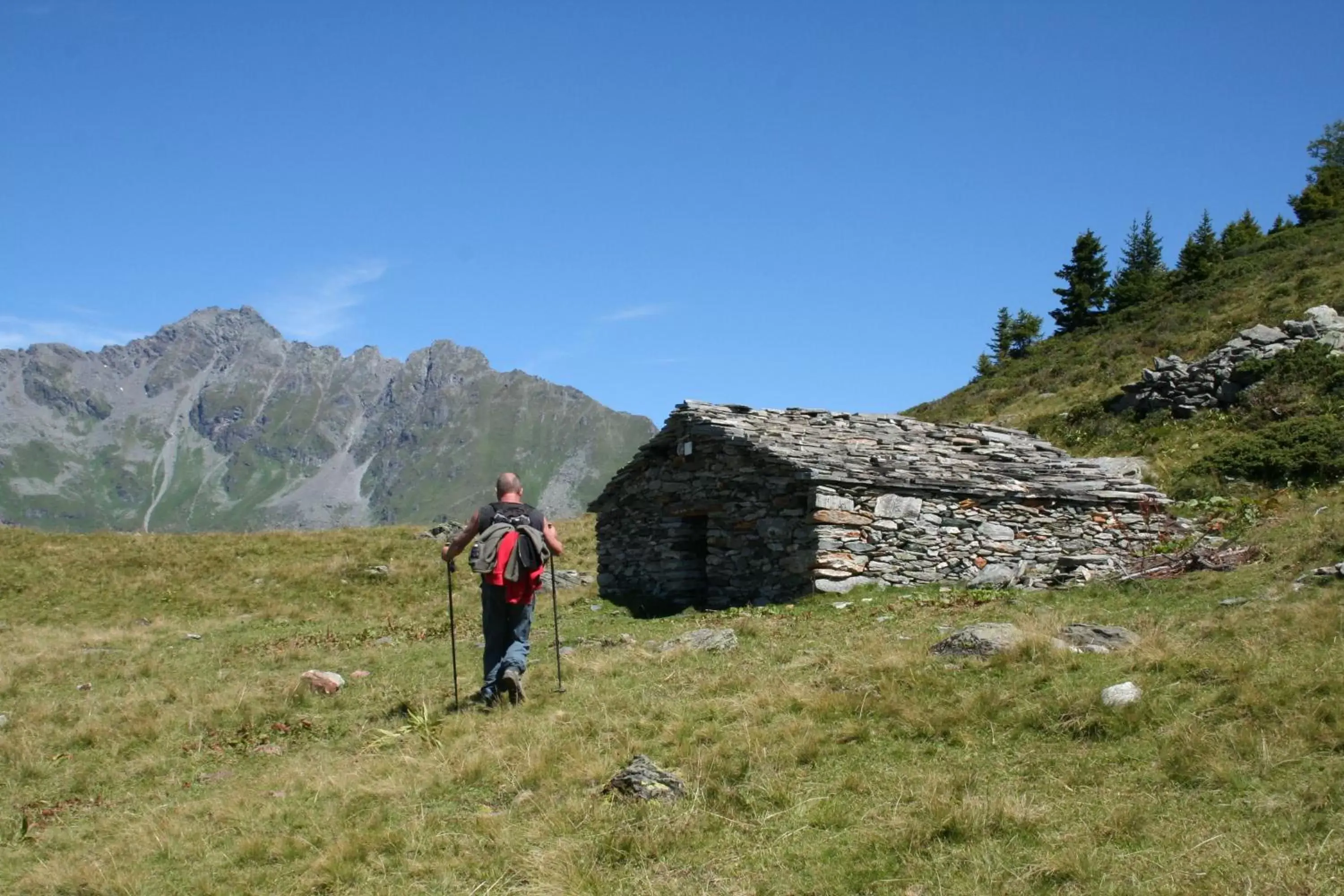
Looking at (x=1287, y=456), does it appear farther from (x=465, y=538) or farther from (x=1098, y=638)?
(x=465, y=538)

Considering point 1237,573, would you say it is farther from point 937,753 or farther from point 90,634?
point 90,634

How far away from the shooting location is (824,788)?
22.8 feet

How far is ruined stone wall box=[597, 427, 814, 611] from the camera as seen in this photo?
18.1 m

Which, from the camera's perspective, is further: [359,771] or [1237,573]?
[1237,573]

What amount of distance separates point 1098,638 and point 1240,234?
195ft

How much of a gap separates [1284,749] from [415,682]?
8.70 metres

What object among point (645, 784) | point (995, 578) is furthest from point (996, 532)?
point (645, 784)

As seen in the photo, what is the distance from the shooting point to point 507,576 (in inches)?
390

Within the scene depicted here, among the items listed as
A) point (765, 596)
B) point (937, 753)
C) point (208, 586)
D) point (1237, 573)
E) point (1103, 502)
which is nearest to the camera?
point (937, 753)

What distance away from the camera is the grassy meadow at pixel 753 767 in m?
5.76

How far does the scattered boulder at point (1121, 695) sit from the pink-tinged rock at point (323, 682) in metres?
7.99

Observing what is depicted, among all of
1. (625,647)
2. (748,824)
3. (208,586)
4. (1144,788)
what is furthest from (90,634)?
(1144,788)

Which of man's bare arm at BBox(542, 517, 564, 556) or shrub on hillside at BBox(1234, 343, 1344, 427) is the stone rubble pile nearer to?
shrub on hillside at BBox(1234, 343, 1344, 427)

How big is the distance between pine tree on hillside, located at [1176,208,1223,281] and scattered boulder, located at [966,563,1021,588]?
35.8 meters
